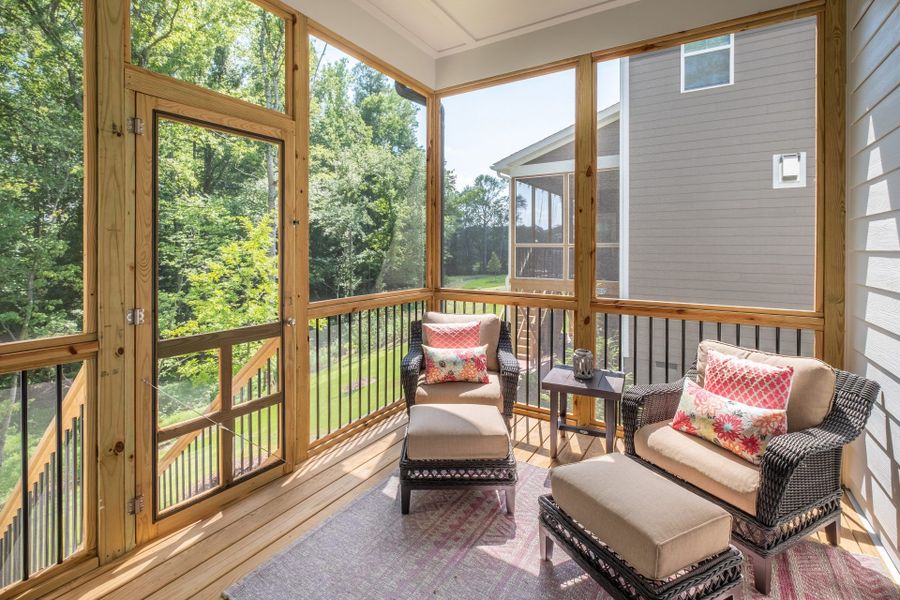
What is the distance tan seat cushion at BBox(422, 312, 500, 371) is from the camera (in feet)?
11.5

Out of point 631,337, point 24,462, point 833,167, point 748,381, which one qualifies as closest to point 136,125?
point 24,462

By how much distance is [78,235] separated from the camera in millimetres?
1866

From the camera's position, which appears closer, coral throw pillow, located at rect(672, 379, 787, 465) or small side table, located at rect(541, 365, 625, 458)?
coral throw pillow, located at rect(672, 379, 787, 465)

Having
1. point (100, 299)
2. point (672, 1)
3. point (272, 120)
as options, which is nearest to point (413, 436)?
point (100, 299)

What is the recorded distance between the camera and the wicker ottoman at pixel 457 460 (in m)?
2.31

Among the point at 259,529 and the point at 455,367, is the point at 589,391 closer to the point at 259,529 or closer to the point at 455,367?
the point at 455,367

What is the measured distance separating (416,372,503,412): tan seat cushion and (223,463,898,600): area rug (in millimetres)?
747

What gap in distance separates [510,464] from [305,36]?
294cm

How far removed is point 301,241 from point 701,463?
260 centimetres

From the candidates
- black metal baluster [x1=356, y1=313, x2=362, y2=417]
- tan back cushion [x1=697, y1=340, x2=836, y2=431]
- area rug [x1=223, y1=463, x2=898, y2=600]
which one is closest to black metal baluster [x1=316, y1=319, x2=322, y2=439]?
black metal baluster [x1=356, y1=313, x2=362, y2=417]

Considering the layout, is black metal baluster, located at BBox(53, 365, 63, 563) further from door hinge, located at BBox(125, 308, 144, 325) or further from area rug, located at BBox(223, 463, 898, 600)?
area rug, located at BBox(223, 463, 898, 600)

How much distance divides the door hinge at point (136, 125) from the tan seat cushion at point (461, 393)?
2.18m

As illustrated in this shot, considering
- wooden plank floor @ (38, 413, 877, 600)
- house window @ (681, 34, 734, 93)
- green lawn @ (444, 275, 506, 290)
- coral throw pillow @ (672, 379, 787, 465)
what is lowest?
wooden plank floor @ (38, 413, 877, 600)

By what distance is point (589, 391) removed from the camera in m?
2.80
